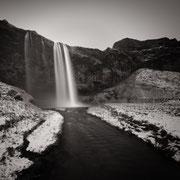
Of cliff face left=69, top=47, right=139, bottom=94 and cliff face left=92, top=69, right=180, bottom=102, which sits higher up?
cliff face left=69, top=47, right=139, bottom=94

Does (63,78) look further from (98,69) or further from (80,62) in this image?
(98,69)

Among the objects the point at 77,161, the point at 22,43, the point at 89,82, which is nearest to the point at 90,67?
the point at 89,82

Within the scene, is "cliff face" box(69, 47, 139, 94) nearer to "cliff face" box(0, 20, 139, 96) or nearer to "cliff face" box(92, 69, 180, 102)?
"cliff face" box(0, 20, 139, 96)

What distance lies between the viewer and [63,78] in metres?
44.1

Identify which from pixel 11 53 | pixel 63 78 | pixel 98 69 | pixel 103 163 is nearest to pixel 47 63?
pixel 63 78

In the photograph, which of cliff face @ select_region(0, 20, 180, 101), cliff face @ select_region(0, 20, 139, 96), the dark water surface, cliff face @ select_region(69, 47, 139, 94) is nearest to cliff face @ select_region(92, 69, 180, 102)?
cliff face @ select_region(69, 47, 139, 94)

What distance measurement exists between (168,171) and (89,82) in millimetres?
43106

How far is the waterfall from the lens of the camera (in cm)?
4288

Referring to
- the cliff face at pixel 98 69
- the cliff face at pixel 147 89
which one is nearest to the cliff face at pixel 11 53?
the cliff face at pixel 98 69


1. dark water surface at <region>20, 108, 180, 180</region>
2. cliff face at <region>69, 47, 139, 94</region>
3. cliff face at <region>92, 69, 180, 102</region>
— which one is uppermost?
cliff face at <region>69, 47, 139, 94</region>

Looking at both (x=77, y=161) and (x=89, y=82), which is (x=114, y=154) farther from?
(x=89, y=82)

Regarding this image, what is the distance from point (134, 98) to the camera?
111 feet

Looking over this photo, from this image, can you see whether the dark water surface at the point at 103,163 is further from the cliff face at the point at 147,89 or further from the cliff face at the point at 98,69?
the cliff face at the point at 98,69

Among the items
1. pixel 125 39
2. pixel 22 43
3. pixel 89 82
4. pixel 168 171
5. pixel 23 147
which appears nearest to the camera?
pixel 168 171
